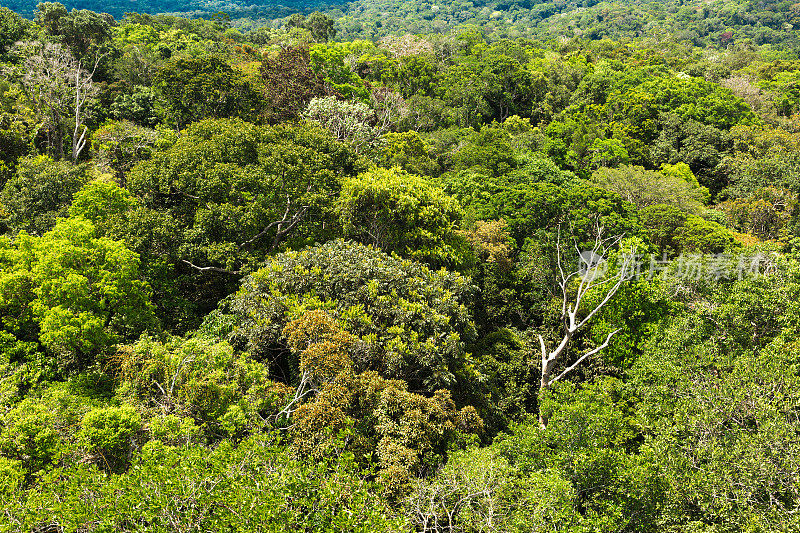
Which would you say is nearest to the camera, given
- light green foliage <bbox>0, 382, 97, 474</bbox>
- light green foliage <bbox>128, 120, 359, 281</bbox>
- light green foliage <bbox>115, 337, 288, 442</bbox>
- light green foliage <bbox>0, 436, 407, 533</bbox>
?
light green foliage <bbox>0, 436, 407, 533</bbox>

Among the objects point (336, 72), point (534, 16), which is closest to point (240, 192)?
point (336, 72)

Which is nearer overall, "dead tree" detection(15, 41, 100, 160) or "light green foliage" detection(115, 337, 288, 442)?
"light green foliage" detection(115, 337, 288, 442)

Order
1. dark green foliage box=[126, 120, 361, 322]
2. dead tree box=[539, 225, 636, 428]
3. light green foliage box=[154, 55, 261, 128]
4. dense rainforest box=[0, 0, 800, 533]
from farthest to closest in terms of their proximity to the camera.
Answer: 1. light green foliage box=[154, 55, 261, 128]
2. dark green foliage box=[126, 120, 361, 322]
3. dead tree box=[539, 225, 636, 428]
4. dense rainforest box=[0, 0, 800, 533]

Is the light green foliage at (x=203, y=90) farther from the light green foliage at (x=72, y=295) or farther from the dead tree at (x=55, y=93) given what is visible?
the light green foliage at (x=72, y=295)

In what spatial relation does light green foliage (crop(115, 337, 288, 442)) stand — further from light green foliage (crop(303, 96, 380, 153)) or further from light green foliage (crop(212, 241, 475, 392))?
light green foliage (crop(303, 96, 380, 153))

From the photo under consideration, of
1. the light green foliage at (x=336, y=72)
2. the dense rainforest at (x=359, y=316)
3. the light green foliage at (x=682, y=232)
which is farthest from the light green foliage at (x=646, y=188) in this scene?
the light green foliage at (x=336, y=72)

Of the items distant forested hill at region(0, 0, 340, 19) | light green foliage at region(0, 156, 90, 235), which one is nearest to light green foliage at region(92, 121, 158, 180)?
light green foliage at region(0, 156, 90, 235)

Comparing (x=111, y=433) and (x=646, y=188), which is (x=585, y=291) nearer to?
(x=646, y=188)
